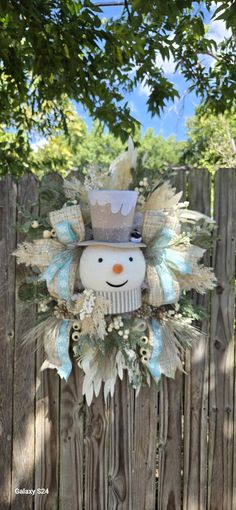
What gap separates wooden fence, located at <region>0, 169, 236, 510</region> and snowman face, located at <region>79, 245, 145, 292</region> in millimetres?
462

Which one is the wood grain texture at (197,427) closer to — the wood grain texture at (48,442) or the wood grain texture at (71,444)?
the wood grain texture at (71,444)

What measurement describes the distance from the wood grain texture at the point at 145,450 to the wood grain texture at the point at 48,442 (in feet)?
1.18

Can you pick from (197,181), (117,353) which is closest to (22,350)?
(117,353)

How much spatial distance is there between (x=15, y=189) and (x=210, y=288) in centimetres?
100

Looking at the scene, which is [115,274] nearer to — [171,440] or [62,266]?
[62,266]

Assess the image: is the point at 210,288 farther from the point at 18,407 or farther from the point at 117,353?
the point at 18,407

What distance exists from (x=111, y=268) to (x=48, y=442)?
0.95 m

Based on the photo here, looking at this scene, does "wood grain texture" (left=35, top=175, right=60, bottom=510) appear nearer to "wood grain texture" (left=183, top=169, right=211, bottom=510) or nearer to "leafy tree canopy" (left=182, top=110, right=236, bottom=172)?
"wood grain texture" (left=183, top=169, right=211, bottom=510)

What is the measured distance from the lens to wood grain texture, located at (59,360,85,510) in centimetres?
201

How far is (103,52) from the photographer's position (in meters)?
2.85

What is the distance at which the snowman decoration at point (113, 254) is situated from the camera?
166 centimetres

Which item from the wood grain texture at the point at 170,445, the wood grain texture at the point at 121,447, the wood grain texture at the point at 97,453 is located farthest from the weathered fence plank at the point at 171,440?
the wood grain texture at the point at 97,453

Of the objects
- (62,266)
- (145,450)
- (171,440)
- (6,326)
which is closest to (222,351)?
(171,440)

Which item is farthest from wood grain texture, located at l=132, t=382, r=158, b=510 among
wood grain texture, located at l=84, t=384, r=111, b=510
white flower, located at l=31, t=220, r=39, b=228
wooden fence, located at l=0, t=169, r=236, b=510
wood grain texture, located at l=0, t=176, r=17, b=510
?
white flower, located at l=31, t=220, r=39, b=228
